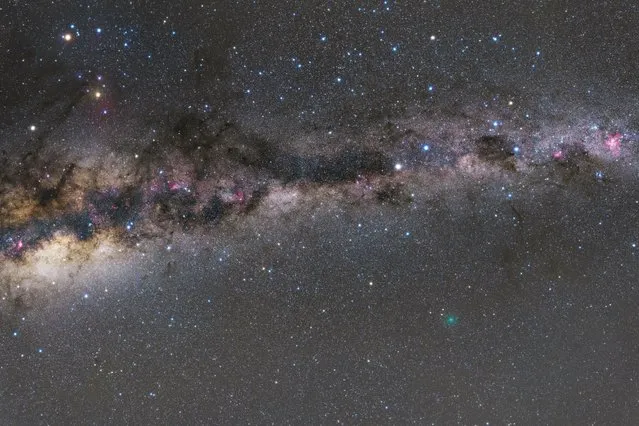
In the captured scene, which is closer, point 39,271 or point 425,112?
point 425,112

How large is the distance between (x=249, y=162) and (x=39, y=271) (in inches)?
103

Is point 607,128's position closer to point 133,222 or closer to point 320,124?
point 320,124

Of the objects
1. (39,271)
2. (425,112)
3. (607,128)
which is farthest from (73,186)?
(607,128)

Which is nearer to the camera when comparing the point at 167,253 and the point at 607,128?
the point at 607,128

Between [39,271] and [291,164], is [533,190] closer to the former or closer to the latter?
[291,164]

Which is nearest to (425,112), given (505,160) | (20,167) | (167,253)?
(505,160)

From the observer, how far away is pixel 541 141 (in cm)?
695

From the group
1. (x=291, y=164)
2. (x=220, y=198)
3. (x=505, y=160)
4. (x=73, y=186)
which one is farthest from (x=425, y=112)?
(x=73, y=186)

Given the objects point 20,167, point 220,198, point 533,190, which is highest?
point 20,167

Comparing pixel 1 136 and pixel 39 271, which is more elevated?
pixel 1 136

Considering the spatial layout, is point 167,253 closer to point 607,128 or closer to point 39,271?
point 39,271

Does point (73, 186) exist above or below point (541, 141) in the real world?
above

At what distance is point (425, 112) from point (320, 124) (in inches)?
42.4

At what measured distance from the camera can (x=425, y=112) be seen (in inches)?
272
